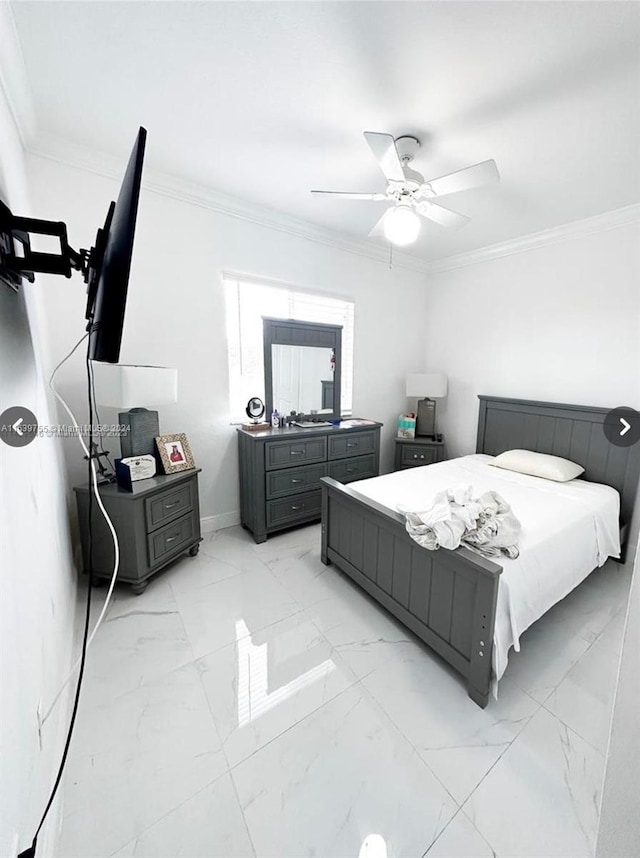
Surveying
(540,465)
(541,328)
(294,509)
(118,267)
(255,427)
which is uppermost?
(541,328)

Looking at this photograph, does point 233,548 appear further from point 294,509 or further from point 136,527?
point 136,527

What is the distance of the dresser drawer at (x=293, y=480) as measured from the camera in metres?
2.71

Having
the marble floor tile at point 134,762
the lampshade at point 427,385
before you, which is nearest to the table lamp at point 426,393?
the lampshade at point 427,385

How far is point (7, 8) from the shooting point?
1209 millimetres

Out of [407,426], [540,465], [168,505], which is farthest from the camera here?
[407,426]

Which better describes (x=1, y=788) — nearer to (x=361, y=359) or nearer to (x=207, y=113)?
(x=207, y=113)

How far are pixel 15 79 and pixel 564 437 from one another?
4060 mm

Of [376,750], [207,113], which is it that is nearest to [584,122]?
[207,113]

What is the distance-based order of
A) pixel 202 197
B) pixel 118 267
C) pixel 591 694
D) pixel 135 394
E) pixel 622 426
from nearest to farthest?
1. pixel 118 267
2. pixel 591 694
3. pixel 135 394
4. pixel 202 197
5. pixel 622 426

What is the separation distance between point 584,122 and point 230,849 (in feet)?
10.9

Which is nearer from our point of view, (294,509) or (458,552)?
(458,552)

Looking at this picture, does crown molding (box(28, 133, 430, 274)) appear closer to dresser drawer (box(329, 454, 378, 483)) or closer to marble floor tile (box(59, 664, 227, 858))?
dresser drawer (box(329, 454, 378, 483))

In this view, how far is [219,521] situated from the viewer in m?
2.94

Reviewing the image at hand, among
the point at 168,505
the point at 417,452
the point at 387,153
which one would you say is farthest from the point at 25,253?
the point at 417,452
